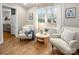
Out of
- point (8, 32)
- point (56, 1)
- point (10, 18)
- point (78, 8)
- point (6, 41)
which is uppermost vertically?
point (56, 1)

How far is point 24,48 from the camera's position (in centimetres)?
218

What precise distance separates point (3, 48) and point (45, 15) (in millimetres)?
983

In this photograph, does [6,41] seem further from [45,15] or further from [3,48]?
[45,15]

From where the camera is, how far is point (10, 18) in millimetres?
2221

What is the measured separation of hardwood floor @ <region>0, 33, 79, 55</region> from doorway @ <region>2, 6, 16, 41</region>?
68 mm

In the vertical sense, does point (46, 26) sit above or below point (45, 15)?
below

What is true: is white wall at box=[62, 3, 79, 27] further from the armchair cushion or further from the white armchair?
the armchair cushion

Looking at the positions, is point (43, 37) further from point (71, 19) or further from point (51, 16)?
point (71, 19)

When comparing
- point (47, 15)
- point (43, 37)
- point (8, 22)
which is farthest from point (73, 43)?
point (8, 22)

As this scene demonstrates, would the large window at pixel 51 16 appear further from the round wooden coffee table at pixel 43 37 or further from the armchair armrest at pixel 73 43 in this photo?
the armchair armrest at pixel 73 43

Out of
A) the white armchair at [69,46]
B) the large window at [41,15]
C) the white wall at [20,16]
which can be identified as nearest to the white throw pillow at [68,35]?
the white armchair at [69,46]

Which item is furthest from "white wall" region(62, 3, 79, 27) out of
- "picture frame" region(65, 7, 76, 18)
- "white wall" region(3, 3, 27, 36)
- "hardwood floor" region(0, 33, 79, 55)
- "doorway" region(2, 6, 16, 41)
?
"doorway" region(2, 6, 16, 41)

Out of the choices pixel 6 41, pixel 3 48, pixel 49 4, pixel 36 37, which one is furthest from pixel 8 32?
pixel 49 4

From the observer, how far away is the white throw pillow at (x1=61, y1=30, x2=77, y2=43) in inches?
83.2
